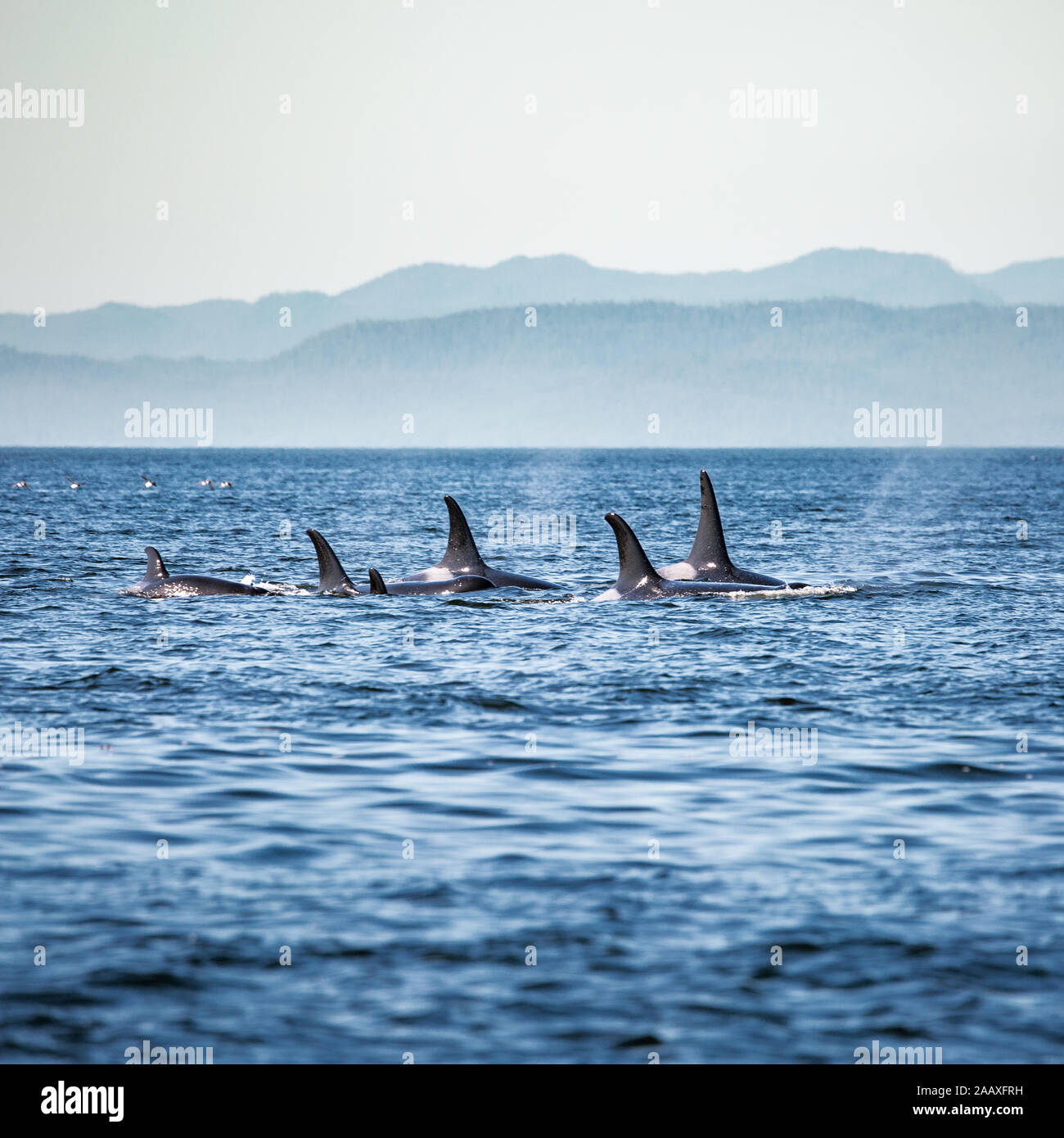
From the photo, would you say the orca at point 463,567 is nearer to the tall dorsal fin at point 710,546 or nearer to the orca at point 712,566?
the orca at point 712,566

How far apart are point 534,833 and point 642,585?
15494 mm

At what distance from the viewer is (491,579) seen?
28875 mm

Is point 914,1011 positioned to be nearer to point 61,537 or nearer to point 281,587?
point 281,587

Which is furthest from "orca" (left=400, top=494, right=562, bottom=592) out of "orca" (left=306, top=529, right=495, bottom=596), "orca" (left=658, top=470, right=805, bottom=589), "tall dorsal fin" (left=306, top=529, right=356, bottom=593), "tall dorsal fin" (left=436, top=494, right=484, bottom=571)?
"orca" (left=658, top=470, right=805, bottom=589)

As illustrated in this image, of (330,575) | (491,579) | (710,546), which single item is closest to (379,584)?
(330,575)

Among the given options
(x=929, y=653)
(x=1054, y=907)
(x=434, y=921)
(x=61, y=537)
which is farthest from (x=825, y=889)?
(x=61, y=537)

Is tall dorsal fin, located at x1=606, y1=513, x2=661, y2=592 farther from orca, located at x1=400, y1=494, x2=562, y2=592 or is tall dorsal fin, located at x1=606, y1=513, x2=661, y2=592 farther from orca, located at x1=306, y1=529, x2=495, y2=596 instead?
orca, located at x1=306, y1=529, x2=495, y2=596

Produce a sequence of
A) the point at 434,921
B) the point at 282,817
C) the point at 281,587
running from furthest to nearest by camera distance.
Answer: the point at 281,587 → the point at 282,817 → the point at 434,921

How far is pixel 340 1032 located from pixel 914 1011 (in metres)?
3.01

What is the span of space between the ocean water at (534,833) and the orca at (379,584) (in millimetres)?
1997

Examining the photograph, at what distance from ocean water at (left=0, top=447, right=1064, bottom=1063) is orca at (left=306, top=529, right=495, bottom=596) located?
200 cm

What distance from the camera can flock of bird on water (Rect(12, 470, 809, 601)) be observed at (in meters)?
26.8

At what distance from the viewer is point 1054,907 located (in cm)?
966
